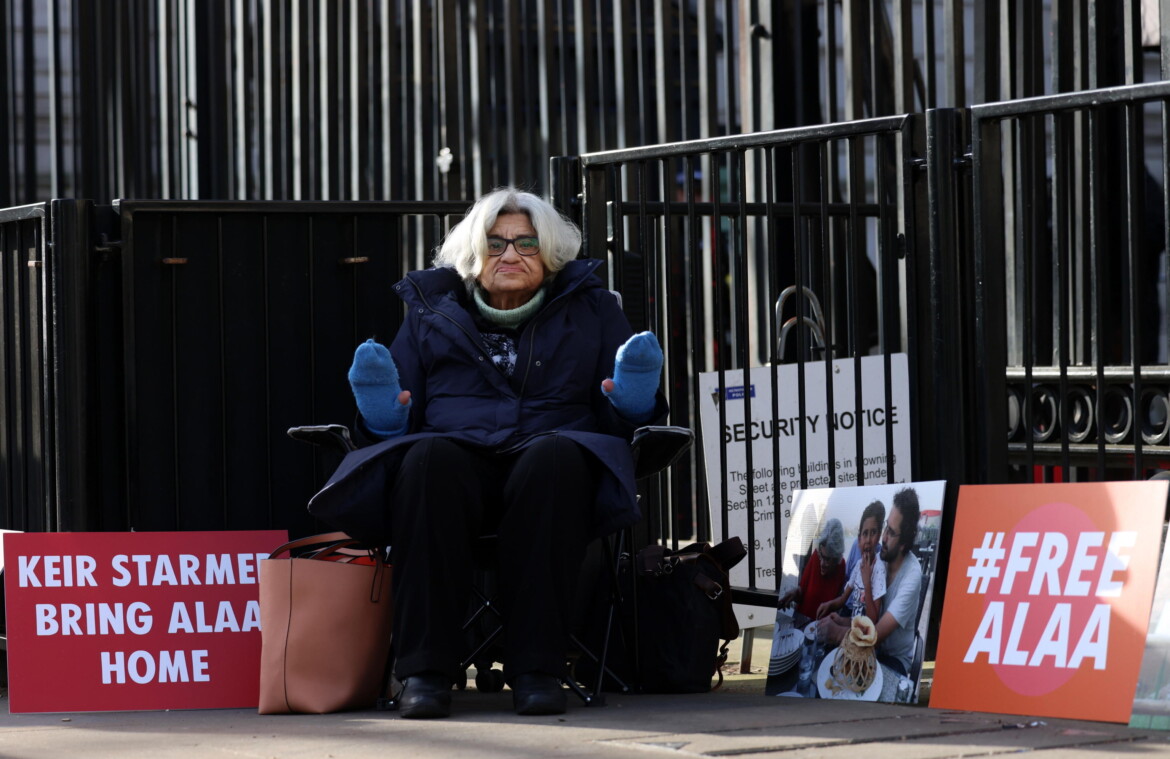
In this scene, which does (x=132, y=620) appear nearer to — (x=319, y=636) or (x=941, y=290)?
(x=319, y=636)

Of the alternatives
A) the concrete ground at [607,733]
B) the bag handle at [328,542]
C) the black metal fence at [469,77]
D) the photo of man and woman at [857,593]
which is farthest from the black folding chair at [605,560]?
the black metal fence at [469,77]

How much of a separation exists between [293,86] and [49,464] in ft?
16.0

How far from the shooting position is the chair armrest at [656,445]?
14.2 feet

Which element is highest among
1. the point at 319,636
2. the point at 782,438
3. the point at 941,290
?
the point at 941,290

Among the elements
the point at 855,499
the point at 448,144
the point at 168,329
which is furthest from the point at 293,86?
the point at 855,499

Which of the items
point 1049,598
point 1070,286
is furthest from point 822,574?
point 1070,286

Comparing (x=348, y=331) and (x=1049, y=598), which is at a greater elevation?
(x=348, y=331)

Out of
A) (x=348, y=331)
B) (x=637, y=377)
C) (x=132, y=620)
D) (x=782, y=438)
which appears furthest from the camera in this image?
(x=782, y=438)

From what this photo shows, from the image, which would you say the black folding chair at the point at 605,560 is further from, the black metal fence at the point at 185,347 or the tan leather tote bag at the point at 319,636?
the black metal fence at the point at 185,347

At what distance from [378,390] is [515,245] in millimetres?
603

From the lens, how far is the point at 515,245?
4.70 meters

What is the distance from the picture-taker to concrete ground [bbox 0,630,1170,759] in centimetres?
348

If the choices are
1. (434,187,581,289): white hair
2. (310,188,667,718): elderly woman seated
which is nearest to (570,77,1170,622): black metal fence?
(434,187,581,289): white hair

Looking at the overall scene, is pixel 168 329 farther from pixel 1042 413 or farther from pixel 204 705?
pixel 1042 413
